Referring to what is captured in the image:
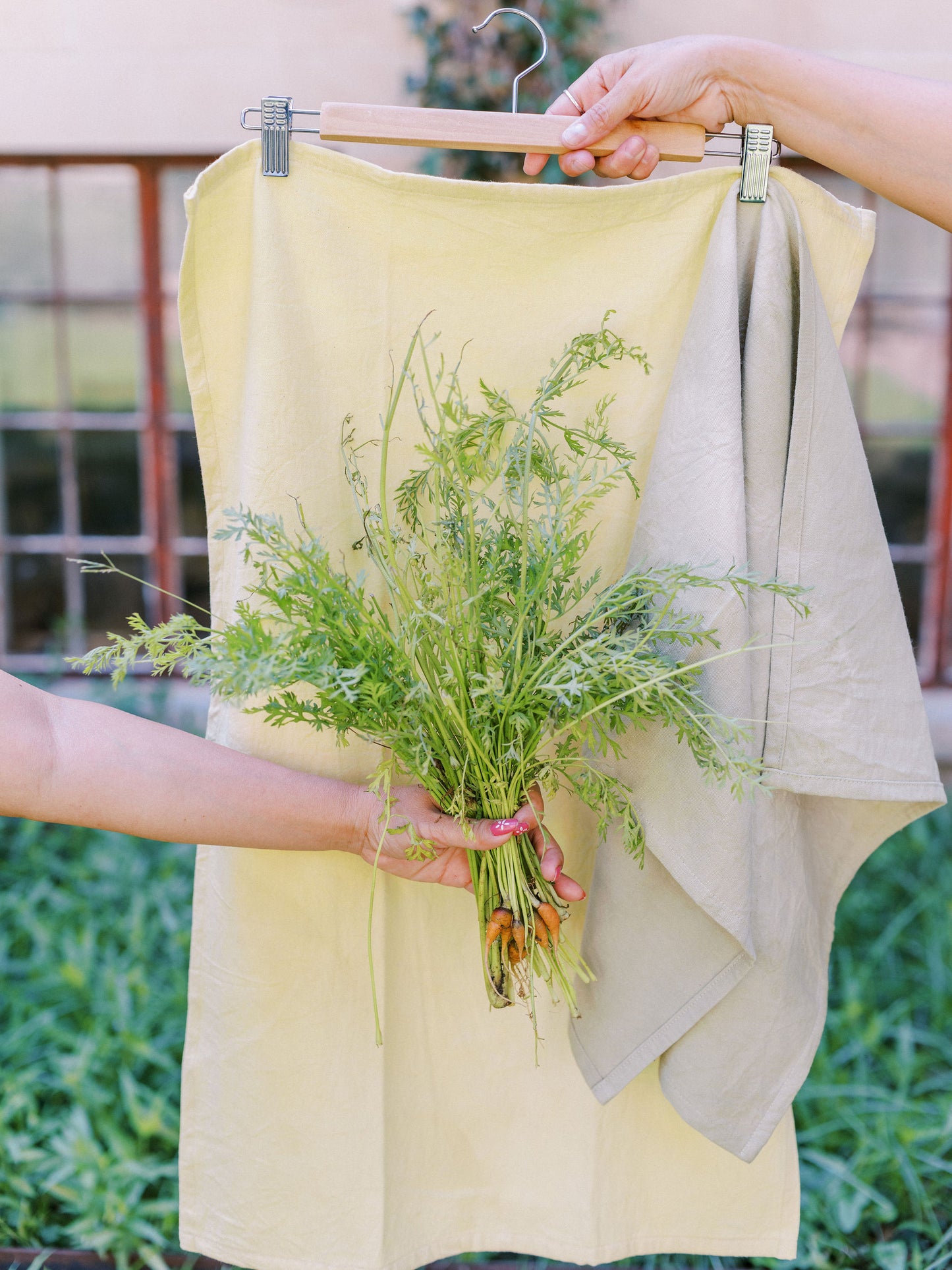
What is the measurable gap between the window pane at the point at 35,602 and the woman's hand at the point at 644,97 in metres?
2.57

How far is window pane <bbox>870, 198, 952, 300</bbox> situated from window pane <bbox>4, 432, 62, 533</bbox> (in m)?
2.59

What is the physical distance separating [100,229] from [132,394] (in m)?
0.48

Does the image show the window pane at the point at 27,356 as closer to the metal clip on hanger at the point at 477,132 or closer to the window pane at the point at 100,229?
the window pane at the point at 100,229

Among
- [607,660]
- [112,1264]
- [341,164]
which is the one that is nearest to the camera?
[607,660]

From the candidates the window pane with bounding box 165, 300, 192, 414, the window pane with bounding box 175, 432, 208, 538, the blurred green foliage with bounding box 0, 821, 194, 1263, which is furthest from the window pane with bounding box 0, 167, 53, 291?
the blurred green foliage with bounding box 0, 821, 194, 1263

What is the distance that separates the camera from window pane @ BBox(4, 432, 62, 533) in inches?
121

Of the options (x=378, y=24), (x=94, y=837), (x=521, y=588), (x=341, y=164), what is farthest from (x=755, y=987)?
(x=378, y=24)

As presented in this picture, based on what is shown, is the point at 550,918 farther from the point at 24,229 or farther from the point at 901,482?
the point at 24,229

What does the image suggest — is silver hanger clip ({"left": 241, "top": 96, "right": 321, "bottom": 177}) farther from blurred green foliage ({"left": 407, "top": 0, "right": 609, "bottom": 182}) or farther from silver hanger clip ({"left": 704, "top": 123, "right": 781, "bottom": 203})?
blurred green foliage ({"left": 407, "top": 0, "right": 609, "bottom": 182})

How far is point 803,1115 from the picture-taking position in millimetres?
2033

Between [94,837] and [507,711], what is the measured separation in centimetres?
210

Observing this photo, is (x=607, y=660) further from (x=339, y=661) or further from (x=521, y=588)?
(x=339, y=661)

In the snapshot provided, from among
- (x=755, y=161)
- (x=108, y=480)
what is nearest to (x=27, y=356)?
(x=108, y=480)

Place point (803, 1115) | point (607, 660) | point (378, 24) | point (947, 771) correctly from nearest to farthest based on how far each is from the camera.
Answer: point (607, 660) < point (803, 1115) < point (378, 24) < point (947, 771)
